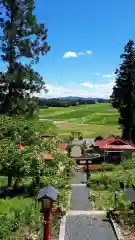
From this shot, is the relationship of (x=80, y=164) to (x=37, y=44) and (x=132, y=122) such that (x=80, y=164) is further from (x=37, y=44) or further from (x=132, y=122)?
(x=37, y=44)

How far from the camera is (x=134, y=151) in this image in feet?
145

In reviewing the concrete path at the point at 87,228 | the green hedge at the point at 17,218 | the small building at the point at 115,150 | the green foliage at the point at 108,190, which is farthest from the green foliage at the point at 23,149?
the small building at the point at 115,150

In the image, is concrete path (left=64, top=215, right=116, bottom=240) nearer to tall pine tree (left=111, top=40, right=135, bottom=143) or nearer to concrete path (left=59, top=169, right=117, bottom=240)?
concrete path (left=59, top=169, right=117, bottom=240)

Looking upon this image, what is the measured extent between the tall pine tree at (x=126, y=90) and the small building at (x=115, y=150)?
3.15 meters

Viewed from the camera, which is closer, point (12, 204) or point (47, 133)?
point (12, 204)

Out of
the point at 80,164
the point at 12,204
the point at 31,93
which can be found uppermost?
the point at 31,93

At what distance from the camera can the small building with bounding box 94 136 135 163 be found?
143 feet

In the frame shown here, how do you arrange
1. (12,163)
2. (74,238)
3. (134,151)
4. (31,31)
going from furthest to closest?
(134,151) → (31,31) → (12,163) → (74,238)

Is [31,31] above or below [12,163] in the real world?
above

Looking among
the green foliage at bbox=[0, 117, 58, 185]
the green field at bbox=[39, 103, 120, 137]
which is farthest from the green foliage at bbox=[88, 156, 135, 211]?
the green field at bbox=[39, 103, 120, 137]

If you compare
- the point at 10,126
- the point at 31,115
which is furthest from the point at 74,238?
the point at 31,115

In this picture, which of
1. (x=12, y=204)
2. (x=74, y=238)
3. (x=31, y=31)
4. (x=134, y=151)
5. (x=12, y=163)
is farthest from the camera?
(x=134, y=151)

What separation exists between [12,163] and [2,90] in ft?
33.9

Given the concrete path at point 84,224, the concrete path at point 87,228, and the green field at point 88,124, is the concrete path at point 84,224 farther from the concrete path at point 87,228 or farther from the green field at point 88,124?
the green field at point 88,124
